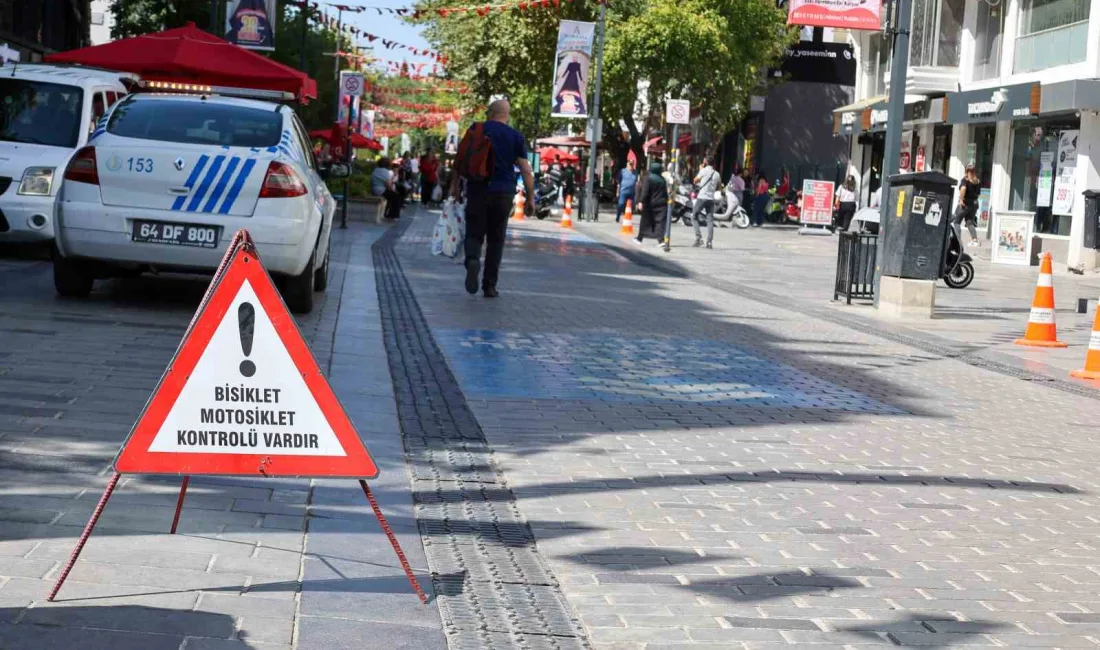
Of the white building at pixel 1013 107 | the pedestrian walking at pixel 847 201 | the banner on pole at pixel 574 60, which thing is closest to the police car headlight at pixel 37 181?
the white building at pixel 1013 107

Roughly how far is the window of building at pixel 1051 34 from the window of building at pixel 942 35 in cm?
411

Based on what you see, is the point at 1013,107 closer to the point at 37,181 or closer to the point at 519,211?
the point at 519,211

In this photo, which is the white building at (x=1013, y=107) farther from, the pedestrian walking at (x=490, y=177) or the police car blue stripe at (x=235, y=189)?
the police car blue stripe at (x=235, y=189)

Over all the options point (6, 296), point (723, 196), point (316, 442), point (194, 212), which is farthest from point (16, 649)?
point (723, 196)

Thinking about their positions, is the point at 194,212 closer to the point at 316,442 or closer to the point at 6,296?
the point at 6,296

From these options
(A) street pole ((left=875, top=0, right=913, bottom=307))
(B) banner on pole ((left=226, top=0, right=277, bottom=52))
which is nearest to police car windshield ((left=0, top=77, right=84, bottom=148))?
(A) street pole ((left=875, top=0, right=913, bottom=307))

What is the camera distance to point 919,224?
16.9 meters

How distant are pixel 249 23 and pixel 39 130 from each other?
13.3 m

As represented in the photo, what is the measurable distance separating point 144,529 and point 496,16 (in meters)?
46.2

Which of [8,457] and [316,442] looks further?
[8,457]

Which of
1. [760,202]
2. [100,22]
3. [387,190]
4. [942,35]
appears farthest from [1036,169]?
[100,22]

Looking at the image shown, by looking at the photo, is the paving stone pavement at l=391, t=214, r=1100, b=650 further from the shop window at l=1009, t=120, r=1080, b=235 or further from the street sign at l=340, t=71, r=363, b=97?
the street sign at l=340, t=71, r=363, b=97

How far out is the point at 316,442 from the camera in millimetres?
4484

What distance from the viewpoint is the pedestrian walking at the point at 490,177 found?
1441cm
